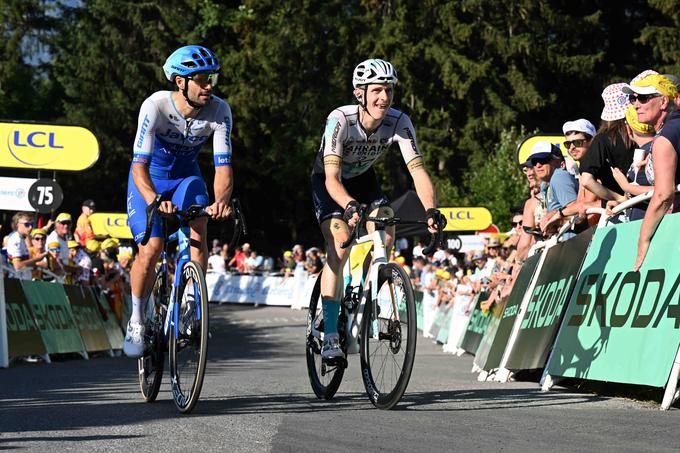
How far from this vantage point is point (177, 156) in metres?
8.81

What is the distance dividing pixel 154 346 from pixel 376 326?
1590 millimetres

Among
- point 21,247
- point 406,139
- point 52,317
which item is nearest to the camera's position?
point 406,139

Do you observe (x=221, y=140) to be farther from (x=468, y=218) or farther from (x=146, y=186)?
(x=468, y=218)

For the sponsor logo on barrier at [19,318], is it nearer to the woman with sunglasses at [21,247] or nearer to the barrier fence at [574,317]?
the barrier fence at [574,317]

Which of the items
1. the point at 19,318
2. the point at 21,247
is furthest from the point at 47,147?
the point at 19,318

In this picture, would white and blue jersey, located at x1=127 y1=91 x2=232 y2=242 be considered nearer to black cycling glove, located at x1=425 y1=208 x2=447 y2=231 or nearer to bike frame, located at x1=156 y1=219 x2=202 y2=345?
bike frame, located at x1=156 y1=219 x2=202 y2=345

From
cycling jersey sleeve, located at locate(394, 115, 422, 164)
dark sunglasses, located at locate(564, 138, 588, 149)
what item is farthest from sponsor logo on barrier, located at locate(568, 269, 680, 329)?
dark sunglasses, located at locate(564, 138, 588, 149)

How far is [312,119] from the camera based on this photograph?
2124 inches

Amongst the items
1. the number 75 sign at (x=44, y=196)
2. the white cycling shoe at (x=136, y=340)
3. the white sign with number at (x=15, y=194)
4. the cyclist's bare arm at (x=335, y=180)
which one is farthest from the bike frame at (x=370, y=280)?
the white sign with number at (x=15, y=194)

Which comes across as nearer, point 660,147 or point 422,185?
point 660,147

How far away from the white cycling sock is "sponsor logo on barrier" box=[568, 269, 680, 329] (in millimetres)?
3234

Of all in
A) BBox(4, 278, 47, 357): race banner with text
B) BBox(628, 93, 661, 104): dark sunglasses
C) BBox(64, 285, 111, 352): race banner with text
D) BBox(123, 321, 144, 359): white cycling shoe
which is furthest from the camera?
BBox(64, 285, 111, 352): race banner with text

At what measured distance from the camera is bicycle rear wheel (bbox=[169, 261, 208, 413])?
763cm

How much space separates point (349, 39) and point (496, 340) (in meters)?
40.9
